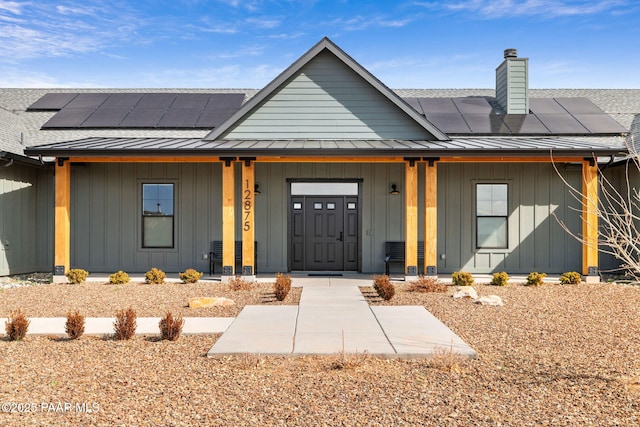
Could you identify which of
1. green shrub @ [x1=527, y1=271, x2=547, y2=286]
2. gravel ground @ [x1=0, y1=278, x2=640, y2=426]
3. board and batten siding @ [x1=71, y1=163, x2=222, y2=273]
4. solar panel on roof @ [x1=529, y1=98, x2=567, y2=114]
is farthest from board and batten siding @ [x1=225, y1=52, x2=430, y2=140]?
gravel ground @ [x1=0, y1=278, x2=640, y2=426]

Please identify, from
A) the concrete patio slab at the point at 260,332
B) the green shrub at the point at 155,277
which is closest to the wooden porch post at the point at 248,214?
the green shrub at the point at 155,277

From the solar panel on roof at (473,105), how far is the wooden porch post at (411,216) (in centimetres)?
540

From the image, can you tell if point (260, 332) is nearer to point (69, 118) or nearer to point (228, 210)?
point (228, 210)

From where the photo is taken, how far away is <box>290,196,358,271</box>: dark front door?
1415cm

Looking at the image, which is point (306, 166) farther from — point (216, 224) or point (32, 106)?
point (32, 106)

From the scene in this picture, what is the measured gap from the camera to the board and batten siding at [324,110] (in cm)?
1334

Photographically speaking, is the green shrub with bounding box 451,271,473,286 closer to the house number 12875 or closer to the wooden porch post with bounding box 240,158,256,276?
the wooden porch post with bounding box 240,158,256,276

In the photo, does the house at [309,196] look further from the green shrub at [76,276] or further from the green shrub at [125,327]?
the green shrub at [125,327]

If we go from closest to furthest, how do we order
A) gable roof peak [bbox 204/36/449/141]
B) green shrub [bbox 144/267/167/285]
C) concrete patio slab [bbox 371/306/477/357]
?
concrete patio slab [bbox 371/306/477/357], green shrub [bbox 144/267/167/285], gable roof peak [bbox 204/36/449/141]

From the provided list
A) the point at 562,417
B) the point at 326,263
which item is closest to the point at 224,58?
the point at 326,263

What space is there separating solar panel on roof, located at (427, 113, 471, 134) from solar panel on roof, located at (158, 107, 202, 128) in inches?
292

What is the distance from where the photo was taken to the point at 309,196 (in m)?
14.1

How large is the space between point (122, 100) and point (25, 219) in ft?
17.8

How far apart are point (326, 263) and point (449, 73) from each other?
13704 mm
